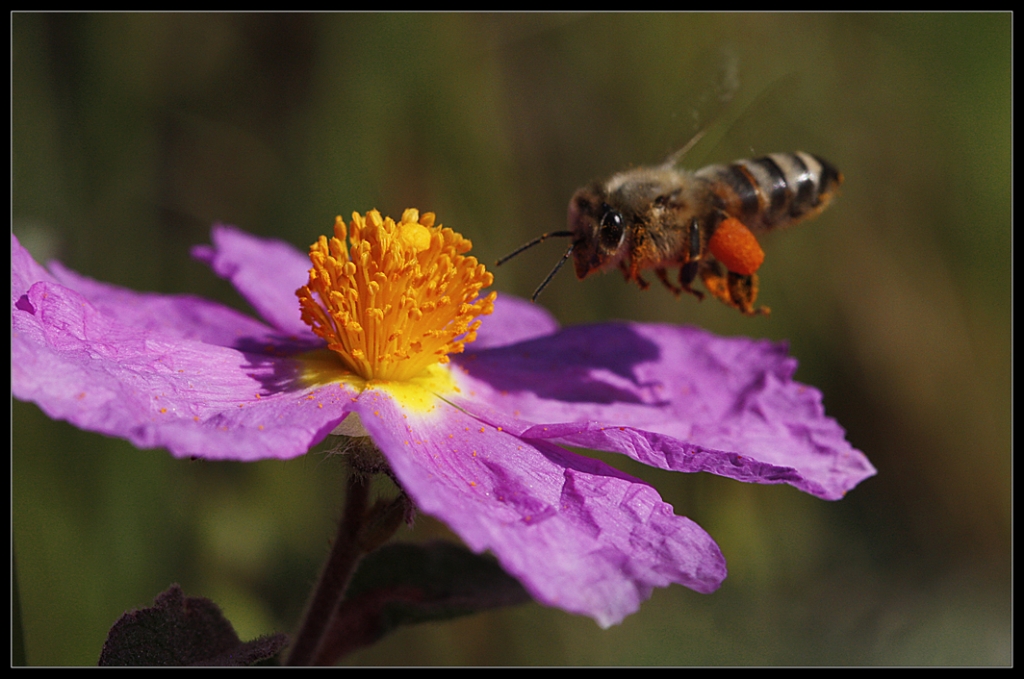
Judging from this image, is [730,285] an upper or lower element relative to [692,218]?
lower

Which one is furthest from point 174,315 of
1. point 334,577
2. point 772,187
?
point 772,187

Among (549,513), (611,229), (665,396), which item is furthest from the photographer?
(665,396)

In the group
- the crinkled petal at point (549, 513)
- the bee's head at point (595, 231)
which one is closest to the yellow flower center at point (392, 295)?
the crinkled petal at point (549, 513)

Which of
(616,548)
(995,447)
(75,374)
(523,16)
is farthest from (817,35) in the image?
(75,374)

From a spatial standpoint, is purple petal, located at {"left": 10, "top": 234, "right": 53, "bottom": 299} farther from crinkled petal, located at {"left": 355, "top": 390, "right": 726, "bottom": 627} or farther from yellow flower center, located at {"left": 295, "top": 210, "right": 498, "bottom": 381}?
crinkled petal, located at {"left": 355, "top": 390, "right": 726, "bottom": 627}

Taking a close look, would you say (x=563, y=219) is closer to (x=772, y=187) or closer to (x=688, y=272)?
(x=772, y=187)

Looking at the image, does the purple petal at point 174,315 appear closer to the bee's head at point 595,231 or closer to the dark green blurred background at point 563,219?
the dark green blurred background at point 563,219
